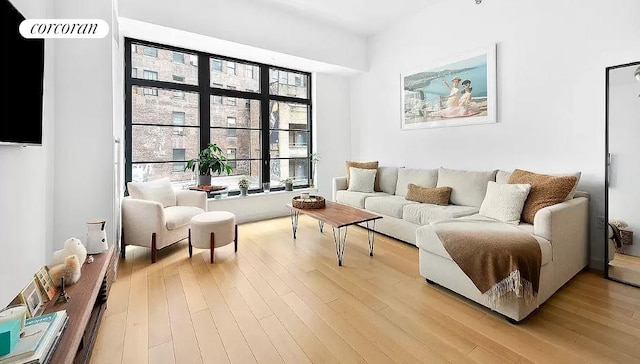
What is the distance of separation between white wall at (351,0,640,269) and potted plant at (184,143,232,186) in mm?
2896

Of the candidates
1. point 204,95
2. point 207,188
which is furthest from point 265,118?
point 207,188

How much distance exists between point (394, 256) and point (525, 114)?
7.11 feet

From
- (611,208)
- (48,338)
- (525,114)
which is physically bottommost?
(48,338)

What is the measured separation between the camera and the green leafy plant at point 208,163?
4098 mm

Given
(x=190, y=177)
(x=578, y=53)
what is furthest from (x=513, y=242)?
(x=190, y=177)

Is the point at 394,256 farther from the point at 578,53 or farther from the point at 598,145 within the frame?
the point at 578,53

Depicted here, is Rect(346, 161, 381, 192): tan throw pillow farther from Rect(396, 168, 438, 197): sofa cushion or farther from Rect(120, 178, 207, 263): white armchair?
Rect(120, 178, 207, 263): white armchair

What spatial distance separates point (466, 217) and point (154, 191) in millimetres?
3429

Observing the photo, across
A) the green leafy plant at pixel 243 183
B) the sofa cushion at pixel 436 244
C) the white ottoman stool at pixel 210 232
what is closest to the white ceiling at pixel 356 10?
the green leafy plant at pixel 243 183

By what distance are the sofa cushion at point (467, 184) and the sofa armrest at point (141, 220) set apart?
3307 mm

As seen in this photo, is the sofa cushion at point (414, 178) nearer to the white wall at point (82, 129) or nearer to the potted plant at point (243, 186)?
the potted plant at point (243, 186)

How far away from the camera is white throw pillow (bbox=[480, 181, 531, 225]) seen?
2561 millimetres

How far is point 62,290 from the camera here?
4.91ft

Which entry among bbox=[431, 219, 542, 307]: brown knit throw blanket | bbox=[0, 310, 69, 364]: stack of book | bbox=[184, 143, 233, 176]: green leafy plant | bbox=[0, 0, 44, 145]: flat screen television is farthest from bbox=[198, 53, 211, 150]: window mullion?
bbox=[431, 219, 542, 307]: brown knit throw blanket
